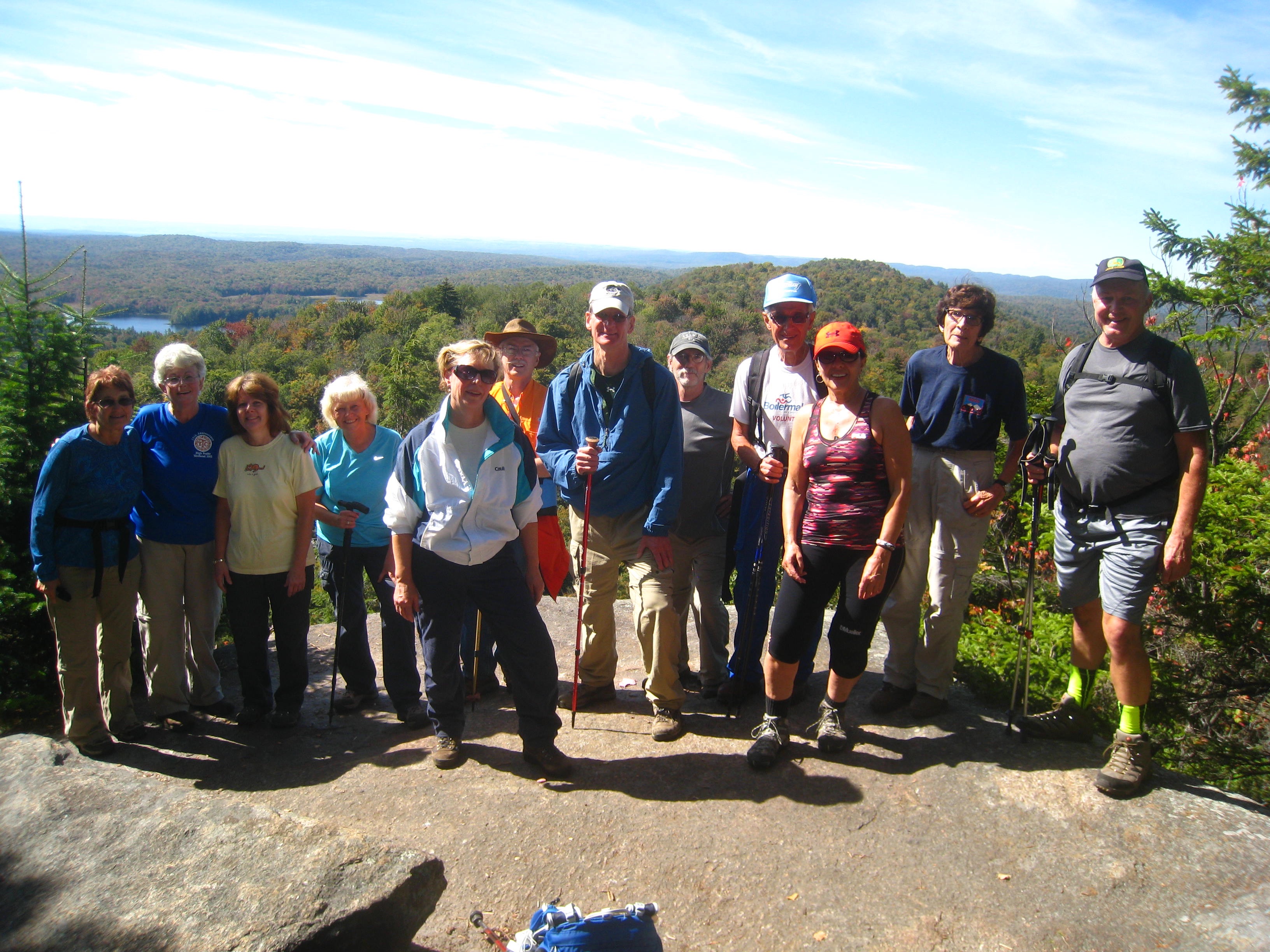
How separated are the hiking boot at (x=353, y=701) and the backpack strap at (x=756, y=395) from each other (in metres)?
2.71

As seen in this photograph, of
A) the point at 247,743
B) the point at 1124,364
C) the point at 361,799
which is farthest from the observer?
the point at 247,743

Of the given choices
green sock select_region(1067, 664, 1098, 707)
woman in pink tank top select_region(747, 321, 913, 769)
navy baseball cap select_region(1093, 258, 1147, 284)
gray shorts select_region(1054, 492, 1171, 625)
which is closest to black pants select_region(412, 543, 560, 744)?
woman in pink tank top select_region(747, 321, 913, 769)

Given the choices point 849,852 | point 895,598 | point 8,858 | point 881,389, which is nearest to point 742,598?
point 895,598

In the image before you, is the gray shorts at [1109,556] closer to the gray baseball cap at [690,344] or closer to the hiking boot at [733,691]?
the hiking boot at [733,691]

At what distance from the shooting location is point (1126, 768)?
3236mm

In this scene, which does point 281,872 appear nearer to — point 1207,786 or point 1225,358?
point 1207,786

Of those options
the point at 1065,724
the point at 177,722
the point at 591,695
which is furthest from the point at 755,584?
the point at 177,722

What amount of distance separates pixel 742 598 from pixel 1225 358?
1213cm

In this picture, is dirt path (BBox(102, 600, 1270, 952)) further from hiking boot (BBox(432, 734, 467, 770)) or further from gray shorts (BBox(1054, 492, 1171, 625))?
gray shorts (BBox(1054, 492, 1171, 625))

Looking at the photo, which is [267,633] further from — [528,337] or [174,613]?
[528,337]

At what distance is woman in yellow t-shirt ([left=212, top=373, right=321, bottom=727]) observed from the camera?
13.0ft

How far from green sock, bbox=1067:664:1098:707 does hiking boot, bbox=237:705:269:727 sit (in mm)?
4127

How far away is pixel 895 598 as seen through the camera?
3.96 m

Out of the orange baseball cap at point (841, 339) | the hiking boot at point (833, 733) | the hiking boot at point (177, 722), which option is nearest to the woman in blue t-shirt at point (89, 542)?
the hiking boot at point (177, 722)
